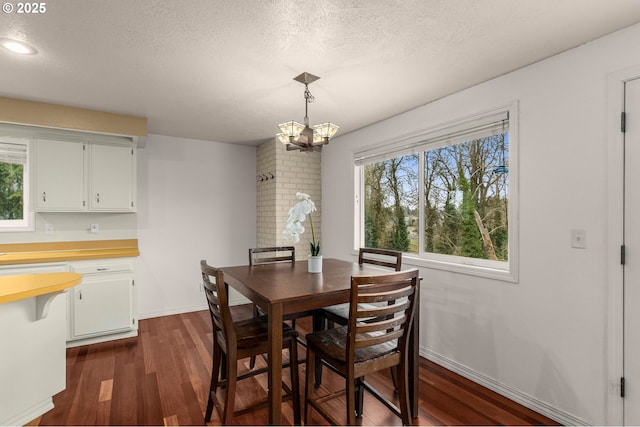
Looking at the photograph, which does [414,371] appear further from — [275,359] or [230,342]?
[230,342]

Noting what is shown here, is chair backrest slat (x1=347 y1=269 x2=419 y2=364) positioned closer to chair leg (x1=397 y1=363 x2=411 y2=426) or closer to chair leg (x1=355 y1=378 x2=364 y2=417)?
chair leg (x1=397 y1=363 x2=411 y2=426)

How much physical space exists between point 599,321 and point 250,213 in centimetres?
408

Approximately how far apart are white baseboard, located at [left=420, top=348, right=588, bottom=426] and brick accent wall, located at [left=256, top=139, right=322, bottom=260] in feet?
7.06

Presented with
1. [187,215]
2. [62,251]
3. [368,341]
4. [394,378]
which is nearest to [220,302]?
[368,341]

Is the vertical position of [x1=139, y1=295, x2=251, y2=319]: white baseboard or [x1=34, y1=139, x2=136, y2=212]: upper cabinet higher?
[x1=34, y1=139, x2=136, y2=212]: upper cabinet

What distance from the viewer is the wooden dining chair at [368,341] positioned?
1603 millimetres

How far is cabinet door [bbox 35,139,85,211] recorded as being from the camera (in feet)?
10.4

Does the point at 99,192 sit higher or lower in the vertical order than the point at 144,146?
lower

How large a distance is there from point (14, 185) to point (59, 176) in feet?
1.80

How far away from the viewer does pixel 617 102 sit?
183 cm

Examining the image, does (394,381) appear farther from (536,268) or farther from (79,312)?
(79,312)

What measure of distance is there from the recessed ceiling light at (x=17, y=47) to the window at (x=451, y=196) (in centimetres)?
295

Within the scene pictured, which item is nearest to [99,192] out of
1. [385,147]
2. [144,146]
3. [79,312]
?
[144,146]

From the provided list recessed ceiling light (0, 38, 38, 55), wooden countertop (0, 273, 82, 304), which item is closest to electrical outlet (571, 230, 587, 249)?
wooden countertop (0, 273, 82, 304)
